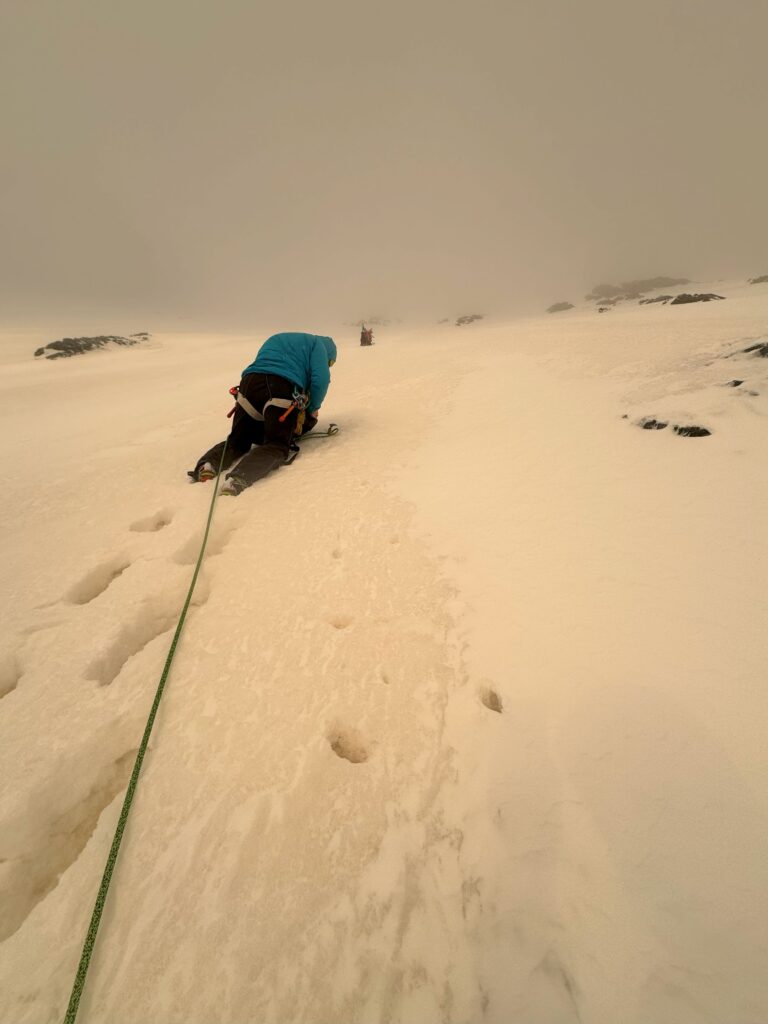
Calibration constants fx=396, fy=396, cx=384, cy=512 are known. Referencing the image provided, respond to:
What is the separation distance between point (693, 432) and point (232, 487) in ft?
13.8

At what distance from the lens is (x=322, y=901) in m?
1.33

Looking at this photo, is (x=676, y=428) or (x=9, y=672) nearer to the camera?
(x=9, y=672)

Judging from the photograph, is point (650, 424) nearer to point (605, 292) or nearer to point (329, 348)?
point (329, 348)

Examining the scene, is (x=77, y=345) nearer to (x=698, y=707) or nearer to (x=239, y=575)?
(x=239, y=575)

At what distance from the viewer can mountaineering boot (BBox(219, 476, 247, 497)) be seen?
381 centimetres

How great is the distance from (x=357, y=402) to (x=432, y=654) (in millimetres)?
5176

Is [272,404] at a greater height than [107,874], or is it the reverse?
[272,404]

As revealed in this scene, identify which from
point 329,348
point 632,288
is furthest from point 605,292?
point 329,348

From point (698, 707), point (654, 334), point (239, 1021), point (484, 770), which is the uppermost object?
point (654, 334)

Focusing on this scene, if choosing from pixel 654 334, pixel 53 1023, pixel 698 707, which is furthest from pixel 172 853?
pixel 654 334

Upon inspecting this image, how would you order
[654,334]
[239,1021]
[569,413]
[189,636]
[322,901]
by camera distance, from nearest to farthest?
1. [239,1021]
2. [322,901]
3. [189,636]
4. [569,413]
5. [654,334]

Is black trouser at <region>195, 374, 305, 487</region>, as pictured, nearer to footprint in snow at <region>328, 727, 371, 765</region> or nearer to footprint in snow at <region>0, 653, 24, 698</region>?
footprint in snow at <region>0, 653, 24, 698</region>

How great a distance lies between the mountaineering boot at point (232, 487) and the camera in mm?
3812

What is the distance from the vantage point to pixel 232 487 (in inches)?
150
